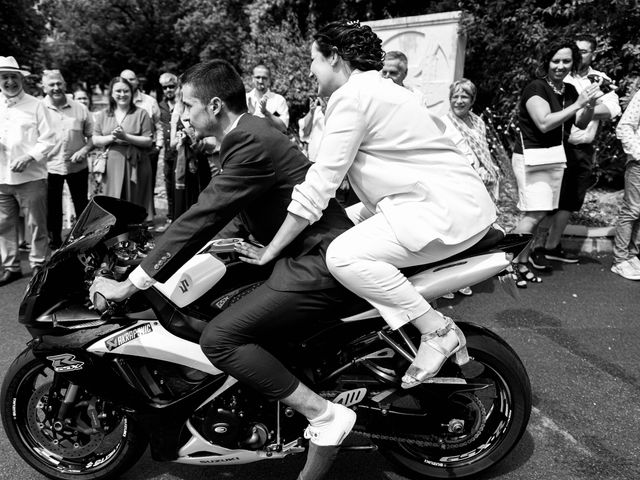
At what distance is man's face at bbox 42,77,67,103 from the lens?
20.6ft

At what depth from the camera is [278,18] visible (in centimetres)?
1270

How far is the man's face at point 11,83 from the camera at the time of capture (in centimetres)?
548

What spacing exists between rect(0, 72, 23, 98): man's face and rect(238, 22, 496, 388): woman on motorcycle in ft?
14.1

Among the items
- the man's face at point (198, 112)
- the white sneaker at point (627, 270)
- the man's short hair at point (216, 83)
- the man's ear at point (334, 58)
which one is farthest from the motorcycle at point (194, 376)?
the white sneaker at point (627, 270)

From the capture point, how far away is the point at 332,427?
2391 millimetres

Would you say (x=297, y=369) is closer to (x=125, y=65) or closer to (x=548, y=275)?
(x=548, y=275)

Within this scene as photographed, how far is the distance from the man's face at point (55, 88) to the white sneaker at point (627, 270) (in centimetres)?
603

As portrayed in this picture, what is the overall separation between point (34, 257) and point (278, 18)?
8745 mm

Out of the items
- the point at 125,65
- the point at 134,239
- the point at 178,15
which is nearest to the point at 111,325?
the point at 134,239

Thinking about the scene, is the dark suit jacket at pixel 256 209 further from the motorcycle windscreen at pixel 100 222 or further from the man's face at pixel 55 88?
the man's face at pixel 55 88

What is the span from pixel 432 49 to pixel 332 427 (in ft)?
20.8

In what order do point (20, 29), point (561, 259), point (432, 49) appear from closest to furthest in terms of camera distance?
point (561, 259) → point (432, 49) → point (20, 29)

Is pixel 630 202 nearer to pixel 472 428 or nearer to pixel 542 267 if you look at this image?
pixel 542 267

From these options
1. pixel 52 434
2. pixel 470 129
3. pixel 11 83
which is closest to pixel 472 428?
pixel 52 434
